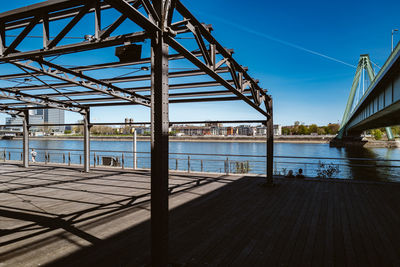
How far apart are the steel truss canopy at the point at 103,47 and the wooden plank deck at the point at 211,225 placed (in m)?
3.09

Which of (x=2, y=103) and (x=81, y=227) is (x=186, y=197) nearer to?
(x=81, y=227)

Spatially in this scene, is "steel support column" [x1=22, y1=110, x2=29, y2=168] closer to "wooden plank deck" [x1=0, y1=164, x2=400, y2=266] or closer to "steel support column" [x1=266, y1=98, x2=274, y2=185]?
"wooden plank deck" [x1=0, y1=164, x2=400, y2=266]

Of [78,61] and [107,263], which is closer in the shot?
[107,263]

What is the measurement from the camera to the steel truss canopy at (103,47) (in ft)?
10.8

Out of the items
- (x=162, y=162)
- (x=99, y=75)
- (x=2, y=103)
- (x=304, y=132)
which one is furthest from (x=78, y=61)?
(x=304, y=132)

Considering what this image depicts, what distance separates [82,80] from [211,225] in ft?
20.9

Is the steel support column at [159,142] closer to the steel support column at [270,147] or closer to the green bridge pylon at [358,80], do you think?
the steel support column at [270,147]

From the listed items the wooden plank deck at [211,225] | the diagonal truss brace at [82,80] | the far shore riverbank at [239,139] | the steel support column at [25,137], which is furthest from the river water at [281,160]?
the far shore riverbank at [239,139]

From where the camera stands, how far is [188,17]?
388cm

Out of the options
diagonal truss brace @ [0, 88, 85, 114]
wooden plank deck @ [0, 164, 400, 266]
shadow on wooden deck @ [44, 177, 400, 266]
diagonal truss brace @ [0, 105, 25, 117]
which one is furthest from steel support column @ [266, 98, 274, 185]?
diagonal truss brace @ [0, 105, 25, 117]

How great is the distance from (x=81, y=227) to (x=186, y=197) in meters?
3.05

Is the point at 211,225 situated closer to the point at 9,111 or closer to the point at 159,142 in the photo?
the point at 159,142

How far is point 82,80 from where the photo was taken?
26.0ft

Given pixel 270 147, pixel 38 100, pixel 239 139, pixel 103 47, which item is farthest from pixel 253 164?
pixel 239 139
